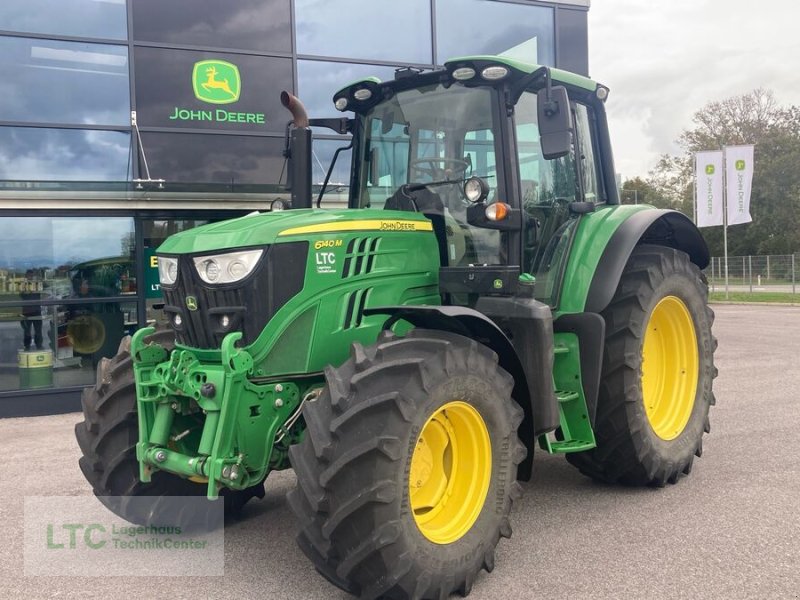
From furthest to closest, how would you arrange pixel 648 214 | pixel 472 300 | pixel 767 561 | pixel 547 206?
pixel 648 214
pixel 547 206
pixel 472 300
pixel 767 561

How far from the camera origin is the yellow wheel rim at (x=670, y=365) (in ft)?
17.7

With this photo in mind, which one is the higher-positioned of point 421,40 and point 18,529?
point 421,40

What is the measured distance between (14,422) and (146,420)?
5579 millimetres

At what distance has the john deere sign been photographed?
32.4 feet

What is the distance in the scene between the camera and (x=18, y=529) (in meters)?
4.72

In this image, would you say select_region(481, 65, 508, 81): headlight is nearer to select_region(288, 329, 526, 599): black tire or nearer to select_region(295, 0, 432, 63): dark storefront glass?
select_region(288, 329, 526, 599): black tire

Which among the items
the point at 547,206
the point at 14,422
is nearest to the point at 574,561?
the point at 547,206

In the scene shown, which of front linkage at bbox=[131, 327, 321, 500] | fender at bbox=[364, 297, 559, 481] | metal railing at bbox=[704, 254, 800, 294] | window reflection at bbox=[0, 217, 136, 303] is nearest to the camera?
front linkage at bbox=[131, 327, 321, 500]

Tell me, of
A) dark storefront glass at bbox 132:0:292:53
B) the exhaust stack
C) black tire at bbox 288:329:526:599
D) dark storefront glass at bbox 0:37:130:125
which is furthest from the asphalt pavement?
dark storefront glass at bbox 132:0:292:53

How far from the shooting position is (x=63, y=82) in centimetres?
934

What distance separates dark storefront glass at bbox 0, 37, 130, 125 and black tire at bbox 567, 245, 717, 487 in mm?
7073

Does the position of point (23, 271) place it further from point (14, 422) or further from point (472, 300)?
point (472, 300)

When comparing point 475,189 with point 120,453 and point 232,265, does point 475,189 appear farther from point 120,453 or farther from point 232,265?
point 120,453

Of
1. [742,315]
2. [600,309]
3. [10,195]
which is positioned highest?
[10,195]
